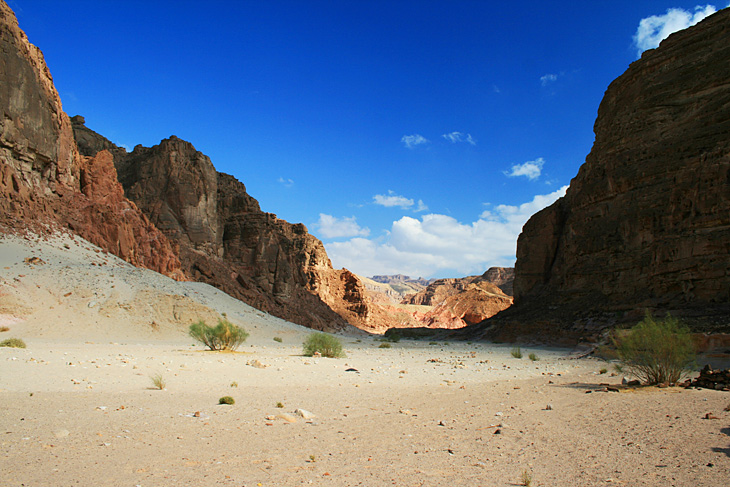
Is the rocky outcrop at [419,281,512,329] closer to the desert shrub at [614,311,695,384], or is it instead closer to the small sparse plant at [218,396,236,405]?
the desert shrub at [614,311,695,384]

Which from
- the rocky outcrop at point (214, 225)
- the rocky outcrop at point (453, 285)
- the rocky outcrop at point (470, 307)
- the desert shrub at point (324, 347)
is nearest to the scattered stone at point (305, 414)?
the desert shrub at point (324, 347)

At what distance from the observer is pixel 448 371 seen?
1488 cm

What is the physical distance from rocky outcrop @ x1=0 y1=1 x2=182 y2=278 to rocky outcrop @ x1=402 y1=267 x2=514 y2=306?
313ft

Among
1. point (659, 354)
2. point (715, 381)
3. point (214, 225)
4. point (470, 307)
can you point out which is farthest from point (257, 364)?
point (470, 307)

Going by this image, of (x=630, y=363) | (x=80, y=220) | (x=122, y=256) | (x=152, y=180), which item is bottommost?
(x=630, y=363)

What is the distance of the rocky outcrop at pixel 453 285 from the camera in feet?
407

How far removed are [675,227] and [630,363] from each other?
2230cm

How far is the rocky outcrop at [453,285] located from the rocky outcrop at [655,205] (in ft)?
267

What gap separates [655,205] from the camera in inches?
1163

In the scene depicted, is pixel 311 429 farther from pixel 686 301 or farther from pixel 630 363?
pixel 686 301

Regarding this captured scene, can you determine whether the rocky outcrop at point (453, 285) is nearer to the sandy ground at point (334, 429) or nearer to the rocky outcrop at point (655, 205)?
the rocky outcrop at point (655, 205)

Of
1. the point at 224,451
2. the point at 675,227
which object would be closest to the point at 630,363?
the point at 224,451

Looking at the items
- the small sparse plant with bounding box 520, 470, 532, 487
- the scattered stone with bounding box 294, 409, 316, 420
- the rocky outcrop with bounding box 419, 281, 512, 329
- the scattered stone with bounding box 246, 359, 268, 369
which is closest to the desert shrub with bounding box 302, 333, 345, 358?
the scattered stone with bounding box 246, 359, 268, 369

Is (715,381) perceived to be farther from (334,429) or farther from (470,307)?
(470,307)
